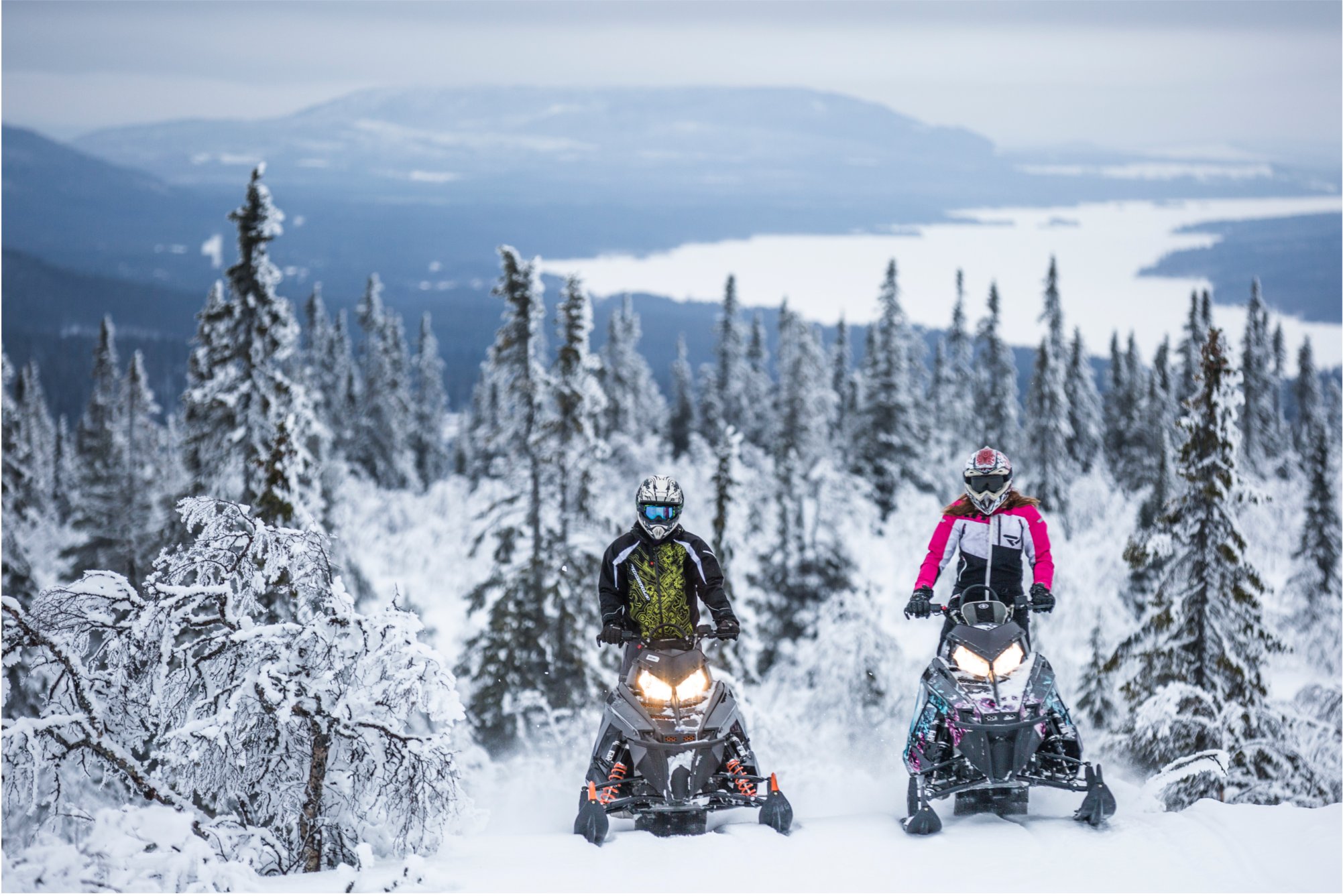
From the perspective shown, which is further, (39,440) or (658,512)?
(39,440)

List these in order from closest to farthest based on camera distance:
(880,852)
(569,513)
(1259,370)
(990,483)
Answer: (880,852)
(990,483)
(569,513)
(1259,370)

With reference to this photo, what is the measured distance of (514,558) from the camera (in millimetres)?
25531

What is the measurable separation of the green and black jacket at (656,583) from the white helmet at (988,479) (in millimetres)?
2260

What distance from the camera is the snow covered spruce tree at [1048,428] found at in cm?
5372

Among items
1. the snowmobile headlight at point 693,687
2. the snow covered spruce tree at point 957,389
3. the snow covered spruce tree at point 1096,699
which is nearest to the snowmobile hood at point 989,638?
the snowmobile headlight at point 693,687

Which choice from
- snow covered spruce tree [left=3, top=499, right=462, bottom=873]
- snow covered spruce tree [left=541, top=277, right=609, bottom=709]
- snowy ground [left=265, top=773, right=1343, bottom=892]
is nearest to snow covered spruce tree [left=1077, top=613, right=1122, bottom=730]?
snow covered spruce tree [left=541, top=277, right=609, bottom=709]

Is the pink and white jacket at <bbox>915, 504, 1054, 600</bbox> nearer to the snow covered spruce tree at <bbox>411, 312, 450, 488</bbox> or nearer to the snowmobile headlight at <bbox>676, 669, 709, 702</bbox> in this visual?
the snowmobile headlight at <bbox>676, 669, 709, 702</bbox>

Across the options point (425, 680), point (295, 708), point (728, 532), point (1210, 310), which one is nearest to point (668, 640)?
point (425, 680)

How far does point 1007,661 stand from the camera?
333 inches

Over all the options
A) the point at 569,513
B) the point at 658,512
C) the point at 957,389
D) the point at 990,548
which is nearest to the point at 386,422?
the point at 957,389

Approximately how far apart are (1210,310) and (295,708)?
169 feet

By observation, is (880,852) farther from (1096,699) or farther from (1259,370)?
(1259,370)

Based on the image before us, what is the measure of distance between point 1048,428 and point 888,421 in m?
8.93

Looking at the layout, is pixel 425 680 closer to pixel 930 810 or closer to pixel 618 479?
pixel 930 810
